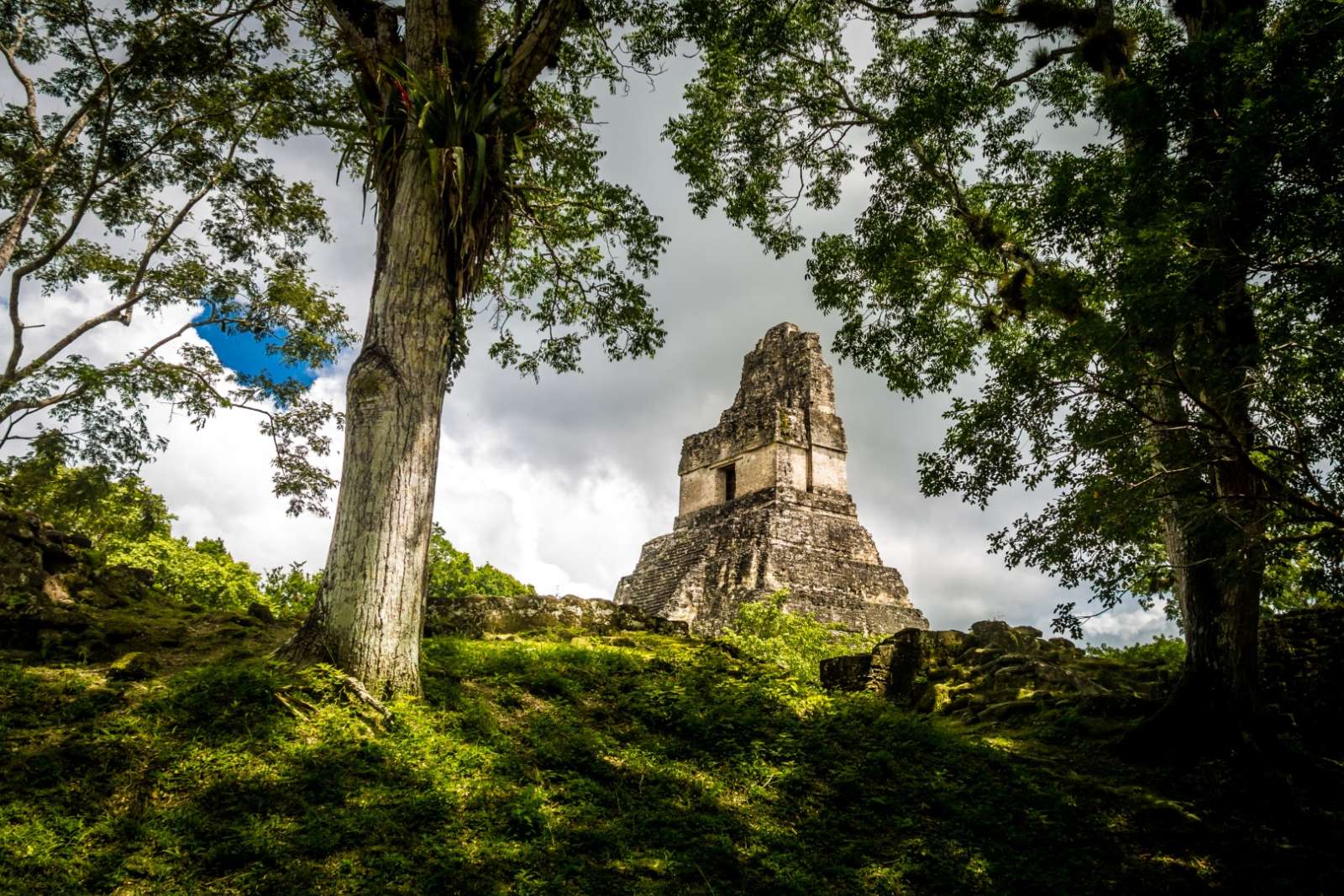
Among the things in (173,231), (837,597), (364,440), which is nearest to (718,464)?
(837,597)

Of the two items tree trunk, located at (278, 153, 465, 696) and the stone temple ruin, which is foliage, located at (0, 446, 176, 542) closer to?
tree trunk, located at (278, 153, 465, 696)

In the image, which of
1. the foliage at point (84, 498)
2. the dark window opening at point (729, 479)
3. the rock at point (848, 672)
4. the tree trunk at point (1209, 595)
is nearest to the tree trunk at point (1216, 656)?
the tree trunk at point (1209, 595)

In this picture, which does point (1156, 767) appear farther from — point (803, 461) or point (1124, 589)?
→ point (803, 461)

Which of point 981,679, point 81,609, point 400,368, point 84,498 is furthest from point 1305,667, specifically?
point 84,498

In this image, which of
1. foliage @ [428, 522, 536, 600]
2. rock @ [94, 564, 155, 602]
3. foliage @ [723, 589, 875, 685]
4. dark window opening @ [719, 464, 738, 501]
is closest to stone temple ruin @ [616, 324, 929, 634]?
dark window opening @ [719, 464, 738, 501]

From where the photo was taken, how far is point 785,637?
1257 cm

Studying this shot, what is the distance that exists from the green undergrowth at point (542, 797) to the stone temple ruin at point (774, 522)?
11.0 m

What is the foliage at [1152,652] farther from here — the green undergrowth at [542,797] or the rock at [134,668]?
the rock at [134,668]

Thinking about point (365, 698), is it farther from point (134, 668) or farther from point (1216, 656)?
point (1216, 656)

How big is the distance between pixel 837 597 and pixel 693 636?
10.0 metres

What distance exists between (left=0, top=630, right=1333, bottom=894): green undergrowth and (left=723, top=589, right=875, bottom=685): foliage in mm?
5986

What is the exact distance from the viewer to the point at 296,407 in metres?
12.5

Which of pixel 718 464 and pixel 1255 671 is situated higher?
pixel 718 464

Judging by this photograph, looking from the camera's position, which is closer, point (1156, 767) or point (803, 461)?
point (1156, 767)
